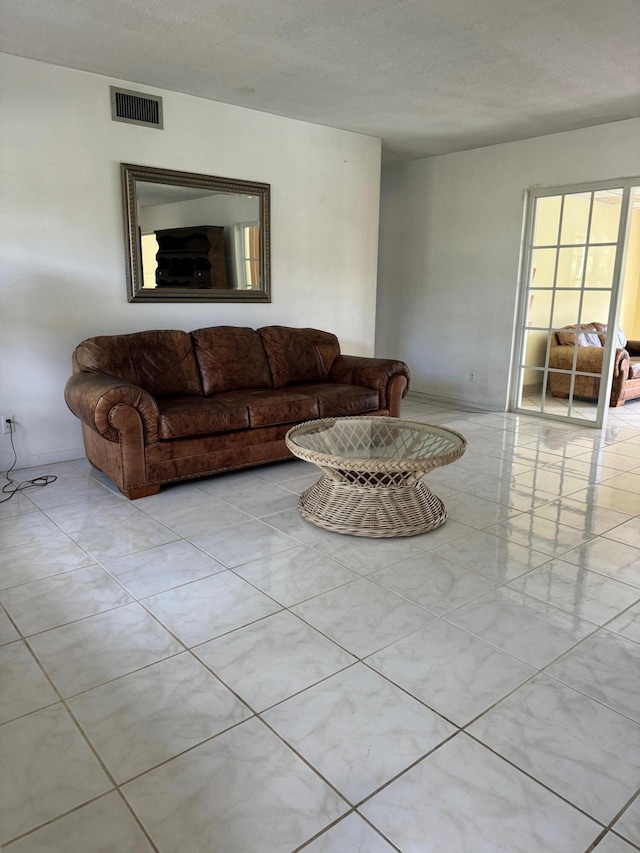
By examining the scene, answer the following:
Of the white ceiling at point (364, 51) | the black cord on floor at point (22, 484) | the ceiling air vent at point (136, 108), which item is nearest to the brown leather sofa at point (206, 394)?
the black cord on floor at point (22, 484)

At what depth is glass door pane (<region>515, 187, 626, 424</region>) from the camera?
5.02 metres

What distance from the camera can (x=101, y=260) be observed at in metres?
3.94

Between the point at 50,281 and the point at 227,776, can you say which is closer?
the point at 227,776

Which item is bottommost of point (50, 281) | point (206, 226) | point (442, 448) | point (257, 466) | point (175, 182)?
point (257, 466)

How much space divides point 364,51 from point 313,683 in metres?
3.28

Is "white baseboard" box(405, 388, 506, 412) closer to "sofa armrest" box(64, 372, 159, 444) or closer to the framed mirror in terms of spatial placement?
the framed mirror

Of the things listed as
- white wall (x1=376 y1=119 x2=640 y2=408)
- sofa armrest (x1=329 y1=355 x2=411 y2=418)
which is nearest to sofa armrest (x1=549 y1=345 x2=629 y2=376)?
white wall (x1=376 y1=119 x2=640 y2=408)

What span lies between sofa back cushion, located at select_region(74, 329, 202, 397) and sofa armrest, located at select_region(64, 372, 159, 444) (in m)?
0.30

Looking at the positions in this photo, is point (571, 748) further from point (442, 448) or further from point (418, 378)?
point (418, 378)

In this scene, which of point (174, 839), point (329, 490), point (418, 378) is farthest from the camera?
point (418, 378)

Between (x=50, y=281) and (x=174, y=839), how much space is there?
3.38 meters

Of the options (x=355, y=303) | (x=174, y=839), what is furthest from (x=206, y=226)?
(x=174, y=839)

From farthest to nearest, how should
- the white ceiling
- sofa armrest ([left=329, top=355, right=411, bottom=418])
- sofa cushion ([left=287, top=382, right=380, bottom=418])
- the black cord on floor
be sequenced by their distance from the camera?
sofa armrest ([left=329, top=355, right=411, bottom=418]), sofa cushion ([left=287, top=382, right=380, bottom=418]), the black cord on floor, the white ceiling

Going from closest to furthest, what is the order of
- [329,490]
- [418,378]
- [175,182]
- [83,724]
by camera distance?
[83,724] → [329,490] → [175,182] → [418,378]
